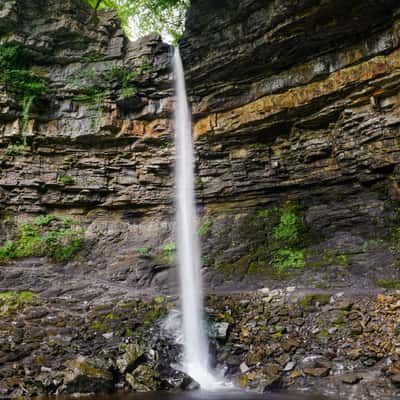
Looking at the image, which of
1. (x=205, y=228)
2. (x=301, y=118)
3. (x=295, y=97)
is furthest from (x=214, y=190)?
(x=295, y=97)

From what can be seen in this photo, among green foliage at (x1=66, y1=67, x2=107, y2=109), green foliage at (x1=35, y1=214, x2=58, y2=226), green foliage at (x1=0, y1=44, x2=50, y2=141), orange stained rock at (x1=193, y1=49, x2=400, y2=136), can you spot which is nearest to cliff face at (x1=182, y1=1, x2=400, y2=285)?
orange stained rock at (x1=193, y1=49, x2=400, y2=136)

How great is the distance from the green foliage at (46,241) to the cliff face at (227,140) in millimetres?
393

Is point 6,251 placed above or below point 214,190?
below

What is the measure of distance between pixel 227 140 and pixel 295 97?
3.04 meters

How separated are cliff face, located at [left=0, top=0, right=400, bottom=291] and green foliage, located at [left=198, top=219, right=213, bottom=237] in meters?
0.06

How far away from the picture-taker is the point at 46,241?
500 inches

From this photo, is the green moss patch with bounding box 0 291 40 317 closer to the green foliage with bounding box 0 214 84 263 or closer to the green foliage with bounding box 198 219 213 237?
the green foliage with bounding box 0 214 84 263

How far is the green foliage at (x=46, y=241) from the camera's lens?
12234mm

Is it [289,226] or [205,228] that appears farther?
[205,228]

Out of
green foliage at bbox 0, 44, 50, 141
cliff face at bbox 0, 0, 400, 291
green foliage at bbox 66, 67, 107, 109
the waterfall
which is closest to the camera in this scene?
the waterfall

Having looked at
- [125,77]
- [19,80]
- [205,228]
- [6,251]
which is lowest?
[6,251]

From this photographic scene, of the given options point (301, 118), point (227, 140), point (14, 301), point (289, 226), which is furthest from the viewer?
point (227, 140)

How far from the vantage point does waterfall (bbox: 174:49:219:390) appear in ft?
25.9

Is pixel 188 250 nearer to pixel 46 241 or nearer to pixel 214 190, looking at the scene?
pixel 214 190
